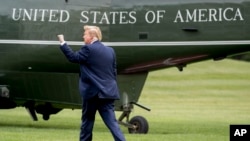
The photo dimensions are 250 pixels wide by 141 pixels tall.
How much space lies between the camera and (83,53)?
17469mm

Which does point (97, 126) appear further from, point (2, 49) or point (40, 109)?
point (2, 49)

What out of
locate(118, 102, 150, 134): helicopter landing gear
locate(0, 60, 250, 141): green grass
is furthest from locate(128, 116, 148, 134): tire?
locate(0, 60, 250, 141): green grass

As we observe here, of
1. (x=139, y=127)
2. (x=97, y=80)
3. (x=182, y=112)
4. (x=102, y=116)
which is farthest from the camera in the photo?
(x=182, y=112)

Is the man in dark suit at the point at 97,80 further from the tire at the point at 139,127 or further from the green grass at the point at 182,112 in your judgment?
the tire at the point at 139,127

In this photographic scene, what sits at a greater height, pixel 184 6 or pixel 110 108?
pixel 184 6

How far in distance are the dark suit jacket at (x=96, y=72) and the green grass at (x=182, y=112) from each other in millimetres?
2666

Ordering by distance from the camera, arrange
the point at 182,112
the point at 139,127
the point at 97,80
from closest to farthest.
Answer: the point at 97,80 → the point at 139,127 → the point at 182,112

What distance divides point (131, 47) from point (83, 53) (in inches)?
218

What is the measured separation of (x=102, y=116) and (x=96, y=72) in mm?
741

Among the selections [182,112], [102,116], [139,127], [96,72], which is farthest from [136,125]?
[182,112]

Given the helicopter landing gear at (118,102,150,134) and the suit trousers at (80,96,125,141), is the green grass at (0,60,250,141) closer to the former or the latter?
the helicopter landing gear at (118,102,150,134)

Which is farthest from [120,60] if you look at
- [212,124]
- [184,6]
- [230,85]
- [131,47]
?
[230,85]

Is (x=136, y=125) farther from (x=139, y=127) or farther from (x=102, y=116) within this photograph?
(x=102, y=116)

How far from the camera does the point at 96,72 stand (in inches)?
689
